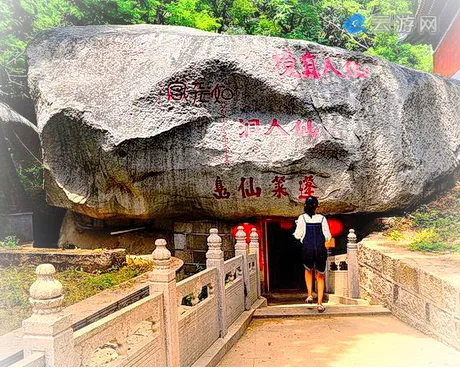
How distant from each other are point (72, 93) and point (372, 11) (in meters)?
9.00

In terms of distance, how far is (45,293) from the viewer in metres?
1.83

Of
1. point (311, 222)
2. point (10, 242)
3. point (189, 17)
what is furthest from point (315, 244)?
point (189, 17)

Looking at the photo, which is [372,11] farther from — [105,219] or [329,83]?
[105,219]

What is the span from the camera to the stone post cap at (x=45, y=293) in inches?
71.8

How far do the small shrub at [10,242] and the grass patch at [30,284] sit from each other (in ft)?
4.20

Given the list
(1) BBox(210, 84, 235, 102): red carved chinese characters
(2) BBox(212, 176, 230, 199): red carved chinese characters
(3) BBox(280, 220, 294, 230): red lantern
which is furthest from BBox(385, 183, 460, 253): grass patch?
(1) BBox(210, 84, 235, 102): red carved chinese characters

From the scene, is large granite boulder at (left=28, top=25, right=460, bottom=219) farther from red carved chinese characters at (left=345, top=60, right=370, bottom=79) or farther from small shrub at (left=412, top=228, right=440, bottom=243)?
small shrub at (left=412, top=228, right=440, bottom=243)

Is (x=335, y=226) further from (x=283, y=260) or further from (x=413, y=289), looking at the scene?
(x=413, y=289)

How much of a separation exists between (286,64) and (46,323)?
6417 millimetres

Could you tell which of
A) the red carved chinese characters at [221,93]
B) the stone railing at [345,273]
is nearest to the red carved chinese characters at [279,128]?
the red carved chinese characters at [221,93]

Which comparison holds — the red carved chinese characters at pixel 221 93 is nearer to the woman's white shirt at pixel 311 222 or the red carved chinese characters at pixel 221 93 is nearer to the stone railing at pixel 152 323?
the woman's white shirt at pixel 311 222

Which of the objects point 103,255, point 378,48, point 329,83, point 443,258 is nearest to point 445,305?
point 443,258

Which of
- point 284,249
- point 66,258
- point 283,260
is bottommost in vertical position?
point 283,260

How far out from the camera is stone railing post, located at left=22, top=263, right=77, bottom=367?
5.94 ft
